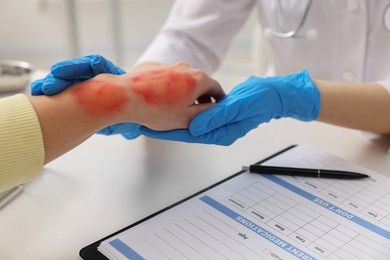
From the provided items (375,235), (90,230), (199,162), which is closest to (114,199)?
(90,230)

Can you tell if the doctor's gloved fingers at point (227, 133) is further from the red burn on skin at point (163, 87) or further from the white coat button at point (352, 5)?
the white coat button at point (352, 5)

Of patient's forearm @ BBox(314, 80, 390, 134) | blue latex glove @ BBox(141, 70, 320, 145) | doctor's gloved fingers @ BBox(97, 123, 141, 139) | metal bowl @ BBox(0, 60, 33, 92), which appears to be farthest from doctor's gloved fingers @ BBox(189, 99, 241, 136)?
metal bowl @ BBox(0, 60, 33, 92)

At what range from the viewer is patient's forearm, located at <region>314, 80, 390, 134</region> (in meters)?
0.83

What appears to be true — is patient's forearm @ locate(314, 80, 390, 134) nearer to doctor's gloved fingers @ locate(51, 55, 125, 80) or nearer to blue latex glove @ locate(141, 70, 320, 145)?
blue latex glove @ locate(141, 70, 320, 145)

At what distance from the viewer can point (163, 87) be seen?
691 millimetres

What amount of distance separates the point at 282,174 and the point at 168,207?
21cm

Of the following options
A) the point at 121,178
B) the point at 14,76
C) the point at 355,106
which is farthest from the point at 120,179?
the point at 14,76

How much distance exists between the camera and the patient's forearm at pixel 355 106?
83 centimetres

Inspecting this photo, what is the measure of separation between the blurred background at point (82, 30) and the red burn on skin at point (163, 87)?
216 cm

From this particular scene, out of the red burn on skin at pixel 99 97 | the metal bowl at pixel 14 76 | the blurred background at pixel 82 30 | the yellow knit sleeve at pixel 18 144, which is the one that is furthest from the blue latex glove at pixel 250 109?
the blurred background at pixel 82 30

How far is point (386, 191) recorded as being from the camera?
0.68 metres

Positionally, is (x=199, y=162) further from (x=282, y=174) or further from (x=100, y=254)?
(x=100, y=254)

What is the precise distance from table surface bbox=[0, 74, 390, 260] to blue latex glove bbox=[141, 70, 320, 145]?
7 centimetres

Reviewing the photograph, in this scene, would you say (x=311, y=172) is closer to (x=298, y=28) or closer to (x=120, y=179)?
(x=120, y=179)
